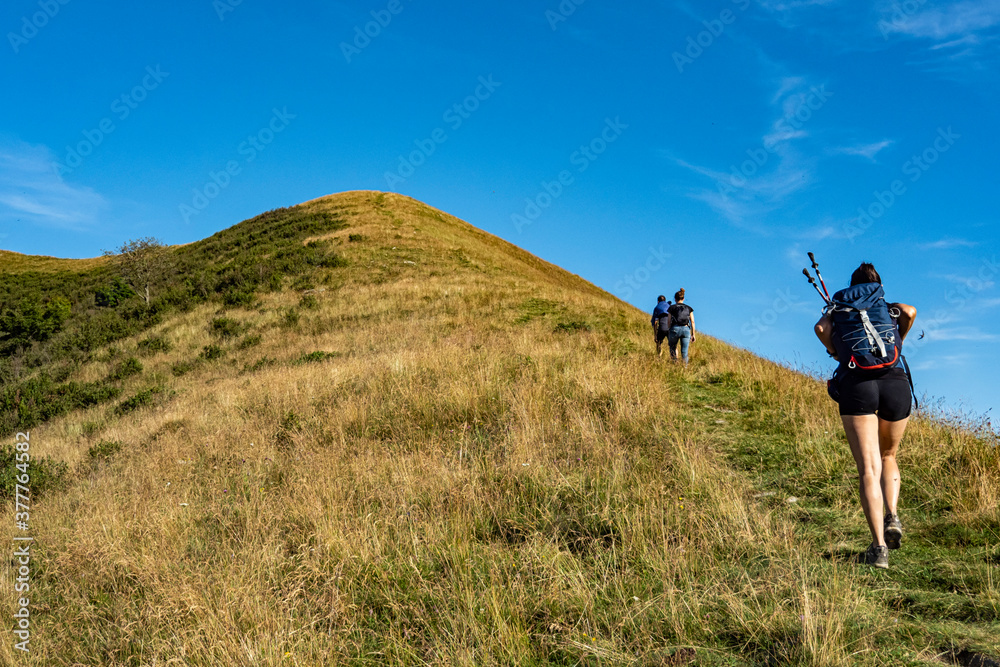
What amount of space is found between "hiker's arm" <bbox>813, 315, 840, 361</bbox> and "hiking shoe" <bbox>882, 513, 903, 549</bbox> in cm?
124

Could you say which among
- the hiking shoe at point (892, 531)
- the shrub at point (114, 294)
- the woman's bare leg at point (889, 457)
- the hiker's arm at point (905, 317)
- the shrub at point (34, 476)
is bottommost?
the shrub at point (34, 476)

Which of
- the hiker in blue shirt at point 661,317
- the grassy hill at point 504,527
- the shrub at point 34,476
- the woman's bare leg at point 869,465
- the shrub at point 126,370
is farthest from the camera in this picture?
the shrub at point 126,370

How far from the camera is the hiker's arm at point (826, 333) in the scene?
4.48 metres

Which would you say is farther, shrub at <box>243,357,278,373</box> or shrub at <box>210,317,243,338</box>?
shrub at <box>210,317,243,338</box>

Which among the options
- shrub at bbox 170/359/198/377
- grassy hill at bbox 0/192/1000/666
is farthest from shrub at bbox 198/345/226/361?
grassy hill at bbox 0/192/1000/666

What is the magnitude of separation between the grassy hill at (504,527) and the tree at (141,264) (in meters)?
22.8

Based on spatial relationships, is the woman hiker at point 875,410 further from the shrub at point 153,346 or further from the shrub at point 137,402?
the shrub at point 153,346

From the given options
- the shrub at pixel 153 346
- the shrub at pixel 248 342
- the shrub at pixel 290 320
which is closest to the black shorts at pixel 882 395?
the shrub at pixel 248 342

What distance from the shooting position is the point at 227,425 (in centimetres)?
883

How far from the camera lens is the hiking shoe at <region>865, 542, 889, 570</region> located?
387 centimetres

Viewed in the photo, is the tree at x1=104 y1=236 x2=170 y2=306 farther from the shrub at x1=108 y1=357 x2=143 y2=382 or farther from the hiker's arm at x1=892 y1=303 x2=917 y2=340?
the hiker's arm at x1=892 y1=303 x2=917 y2=340

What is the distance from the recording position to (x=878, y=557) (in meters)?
3.90

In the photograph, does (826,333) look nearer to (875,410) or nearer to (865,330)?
(865,330)

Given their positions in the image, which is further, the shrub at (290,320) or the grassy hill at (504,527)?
the shrub at (290,320)
